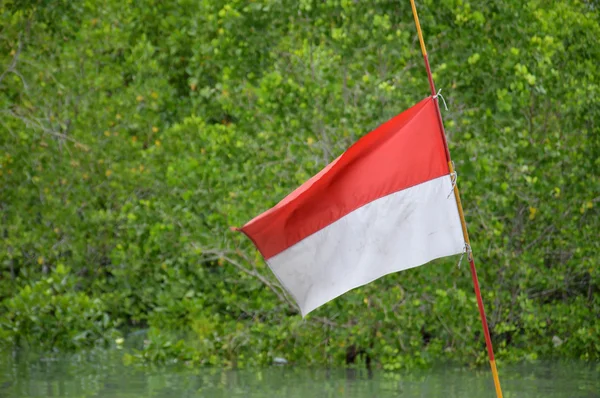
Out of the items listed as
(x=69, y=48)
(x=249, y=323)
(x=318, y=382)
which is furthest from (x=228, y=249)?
(x=69, y=48)

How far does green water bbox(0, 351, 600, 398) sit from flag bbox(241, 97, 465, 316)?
17.7 feet

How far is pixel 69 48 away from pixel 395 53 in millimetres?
6946

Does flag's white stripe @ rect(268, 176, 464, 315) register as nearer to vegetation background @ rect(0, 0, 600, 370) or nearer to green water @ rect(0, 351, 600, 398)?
green water @ rect(0, 351, 600, 398)

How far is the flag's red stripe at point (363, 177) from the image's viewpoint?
9.00m

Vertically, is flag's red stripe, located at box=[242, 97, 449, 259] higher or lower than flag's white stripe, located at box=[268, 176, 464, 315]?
higher

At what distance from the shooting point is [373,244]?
8.98 m

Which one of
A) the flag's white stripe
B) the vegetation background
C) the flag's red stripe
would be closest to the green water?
the vegetation background

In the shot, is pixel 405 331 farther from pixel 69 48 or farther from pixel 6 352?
pixel 69 48

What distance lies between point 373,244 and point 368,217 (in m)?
0.18

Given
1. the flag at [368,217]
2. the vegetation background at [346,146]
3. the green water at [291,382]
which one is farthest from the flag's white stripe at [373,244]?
the vegetation background at [346,146]

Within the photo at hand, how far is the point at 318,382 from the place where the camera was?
15406 mm

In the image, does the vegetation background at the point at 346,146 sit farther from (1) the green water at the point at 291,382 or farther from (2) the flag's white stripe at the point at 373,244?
(2) the flag's white stripe at the point at 373,244

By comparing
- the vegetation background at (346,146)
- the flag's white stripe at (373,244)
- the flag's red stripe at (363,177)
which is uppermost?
the vegetation background at (346,146)

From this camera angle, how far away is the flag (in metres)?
8.94
